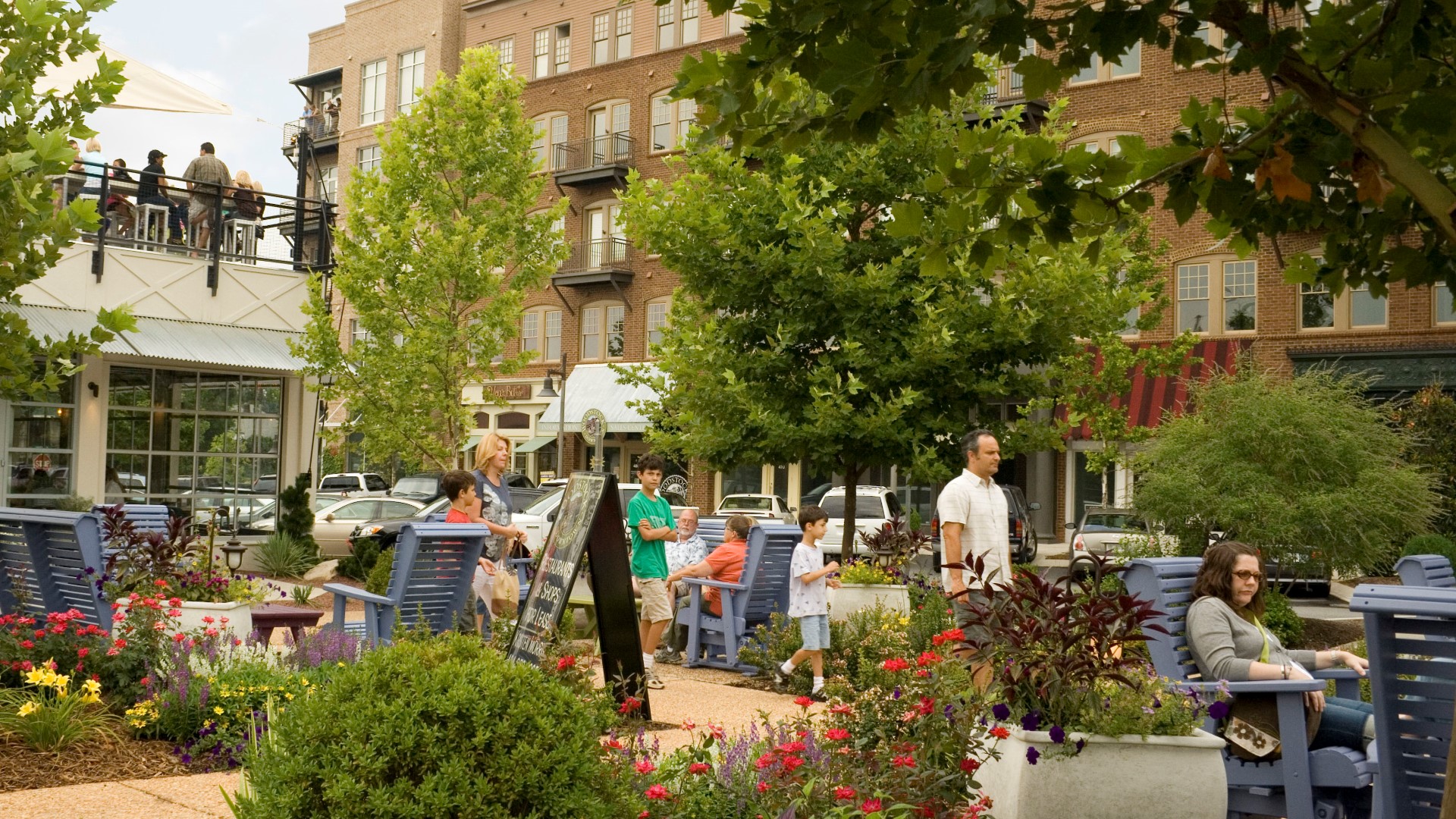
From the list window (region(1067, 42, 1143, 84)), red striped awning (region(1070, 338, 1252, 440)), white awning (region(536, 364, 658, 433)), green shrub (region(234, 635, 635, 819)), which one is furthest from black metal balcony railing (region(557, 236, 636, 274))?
green shrub (region(234, 635, 635, 819))

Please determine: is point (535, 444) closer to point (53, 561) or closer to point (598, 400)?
point (598, 400)

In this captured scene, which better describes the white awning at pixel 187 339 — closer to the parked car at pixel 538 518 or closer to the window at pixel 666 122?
the parked car at pixel 538 518

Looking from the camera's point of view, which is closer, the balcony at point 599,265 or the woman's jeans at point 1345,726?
the woman's jeans at point 1345,726

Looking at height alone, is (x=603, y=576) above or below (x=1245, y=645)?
above

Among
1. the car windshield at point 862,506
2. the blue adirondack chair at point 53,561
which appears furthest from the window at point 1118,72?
the blue adirondack chair at point 53,561

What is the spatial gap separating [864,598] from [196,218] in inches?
526

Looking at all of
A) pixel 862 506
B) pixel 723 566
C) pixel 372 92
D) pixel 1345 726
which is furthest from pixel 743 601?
pixel 372 92

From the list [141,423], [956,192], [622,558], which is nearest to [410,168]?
[141,423]

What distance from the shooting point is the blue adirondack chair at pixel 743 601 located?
1169 centimetres

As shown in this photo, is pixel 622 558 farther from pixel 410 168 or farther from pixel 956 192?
pixel 410 168

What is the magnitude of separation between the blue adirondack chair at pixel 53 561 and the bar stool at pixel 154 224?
12730 millimetres

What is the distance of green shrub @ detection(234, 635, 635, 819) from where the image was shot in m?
3.93

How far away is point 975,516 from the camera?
820 centimetres

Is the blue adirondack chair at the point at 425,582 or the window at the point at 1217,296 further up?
the window at the point at 1217,296
